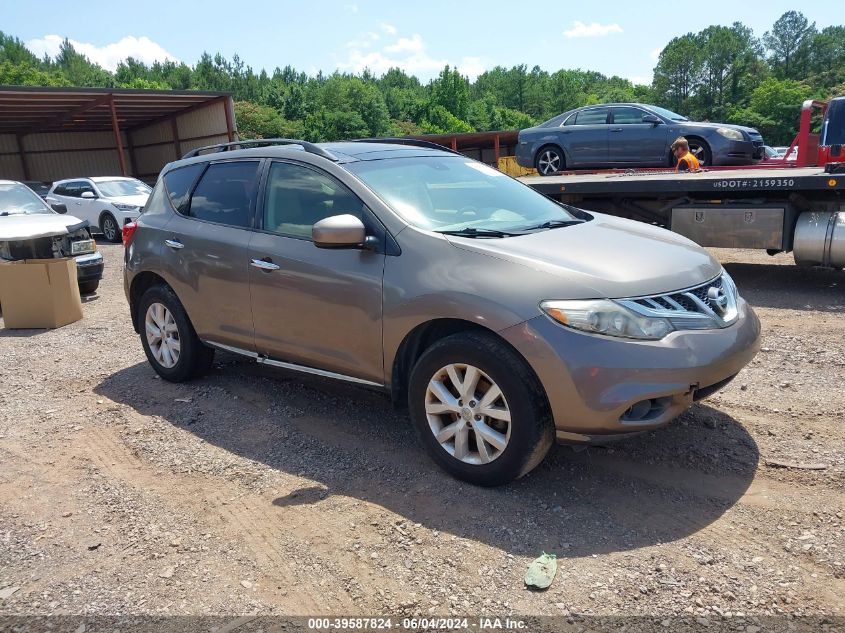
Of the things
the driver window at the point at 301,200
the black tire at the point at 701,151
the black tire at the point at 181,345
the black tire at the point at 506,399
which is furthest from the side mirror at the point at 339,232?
the black tire at the point at 701,151

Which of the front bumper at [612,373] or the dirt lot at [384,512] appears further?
the front bumper at [612,373]

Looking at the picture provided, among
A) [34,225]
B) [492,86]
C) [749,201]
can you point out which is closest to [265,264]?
[34,225]

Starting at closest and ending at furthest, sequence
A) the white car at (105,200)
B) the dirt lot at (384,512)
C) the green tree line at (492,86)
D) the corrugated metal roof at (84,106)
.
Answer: the dirt lot at (384,512) < the white car at (105,200) < the corrugated metal roof at (84,106) < the green tree line at (492,86)

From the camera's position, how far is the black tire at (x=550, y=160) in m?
12.6

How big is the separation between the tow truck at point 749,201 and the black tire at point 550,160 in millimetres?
3176

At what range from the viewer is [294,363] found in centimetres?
450

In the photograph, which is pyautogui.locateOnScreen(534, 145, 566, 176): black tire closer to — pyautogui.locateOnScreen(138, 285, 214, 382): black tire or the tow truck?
the tow truck

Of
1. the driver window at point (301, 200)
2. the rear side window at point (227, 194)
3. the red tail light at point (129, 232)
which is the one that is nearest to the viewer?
the driver window at point (301, 200)

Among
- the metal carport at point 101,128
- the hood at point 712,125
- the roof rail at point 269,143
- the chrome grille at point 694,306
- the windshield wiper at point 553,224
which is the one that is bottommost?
the chrome grille at point 694,306

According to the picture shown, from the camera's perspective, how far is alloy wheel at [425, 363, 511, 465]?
3.40 m

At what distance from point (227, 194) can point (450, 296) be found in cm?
225

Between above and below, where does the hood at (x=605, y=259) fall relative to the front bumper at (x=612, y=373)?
above

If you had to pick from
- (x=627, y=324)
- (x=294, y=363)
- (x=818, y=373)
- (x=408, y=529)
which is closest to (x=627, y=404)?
(x=627, y=324)

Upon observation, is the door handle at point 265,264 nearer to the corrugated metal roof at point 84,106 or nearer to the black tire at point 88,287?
the black tire at point 88,287
